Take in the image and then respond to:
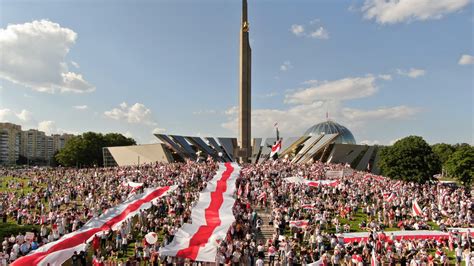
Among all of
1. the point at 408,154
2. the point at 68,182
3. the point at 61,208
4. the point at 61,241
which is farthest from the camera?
the point at 408,154

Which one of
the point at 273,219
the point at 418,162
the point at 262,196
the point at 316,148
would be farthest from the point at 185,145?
the point at 273,219

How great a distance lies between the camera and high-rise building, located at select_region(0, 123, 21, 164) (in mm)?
151875

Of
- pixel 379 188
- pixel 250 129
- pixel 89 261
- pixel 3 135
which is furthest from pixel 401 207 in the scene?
pixel 3 135

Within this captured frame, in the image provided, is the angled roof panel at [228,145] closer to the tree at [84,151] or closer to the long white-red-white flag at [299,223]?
the tree at [84,151]

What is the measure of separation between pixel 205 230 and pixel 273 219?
788cm

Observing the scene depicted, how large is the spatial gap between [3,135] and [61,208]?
146542 mm

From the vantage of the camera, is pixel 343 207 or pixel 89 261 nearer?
pixel 89 261

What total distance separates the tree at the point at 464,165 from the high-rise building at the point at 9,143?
14763 cm

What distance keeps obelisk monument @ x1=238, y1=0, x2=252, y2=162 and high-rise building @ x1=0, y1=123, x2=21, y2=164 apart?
12304cm

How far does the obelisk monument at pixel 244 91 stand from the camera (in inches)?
2293

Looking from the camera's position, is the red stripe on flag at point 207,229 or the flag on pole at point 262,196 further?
the flag on pole at point 262,196

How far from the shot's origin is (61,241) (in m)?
14.1

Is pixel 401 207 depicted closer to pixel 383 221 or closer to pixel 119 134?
pixel 383 221

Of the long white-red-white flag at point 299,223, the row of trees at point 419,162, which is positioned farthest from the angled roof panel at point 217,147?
the long white-red-white flag at point 299,223
